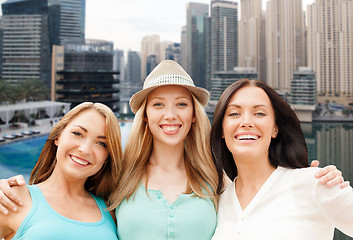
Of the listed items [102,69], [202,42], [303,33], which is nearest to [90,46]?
[102,69]

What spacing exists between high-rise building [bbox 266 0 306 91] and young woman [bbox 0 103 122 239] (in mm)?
48663

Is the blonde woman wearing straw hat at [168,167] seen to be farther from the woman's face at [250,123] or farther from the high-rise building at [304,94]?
the high-rise building at [304,94]

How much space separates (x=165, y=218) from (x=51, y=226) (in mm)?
488

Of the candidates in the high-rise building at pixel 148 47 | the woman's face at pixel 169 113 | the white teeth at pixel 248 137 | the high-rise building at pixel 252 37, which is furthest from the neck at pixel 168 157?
the high-rise building at pixel 148 47

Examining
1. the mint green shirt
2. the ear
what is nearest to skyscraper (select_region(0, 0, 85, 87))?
the mint green shirt

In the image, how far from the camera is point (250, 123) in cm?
132

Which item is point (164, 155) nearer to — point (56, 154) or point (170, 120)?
point (170, 120)

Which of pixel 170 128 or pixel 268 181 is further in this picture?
pixel 170 128

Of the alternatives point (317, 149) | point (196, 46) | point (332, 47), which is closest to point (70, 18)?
point (196, 46)

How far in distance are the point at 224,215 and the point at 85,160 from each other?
0.70 m

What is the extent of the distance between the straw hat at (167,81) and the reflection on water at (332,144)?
Answer: 17176mm

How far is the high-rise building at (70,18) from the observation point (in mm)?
51656

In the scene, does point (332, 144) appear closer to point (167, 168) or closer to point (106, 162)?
point (167, 168)

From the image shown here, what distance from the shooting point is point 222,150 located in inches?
63.7
